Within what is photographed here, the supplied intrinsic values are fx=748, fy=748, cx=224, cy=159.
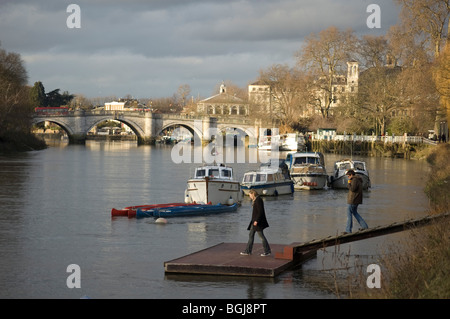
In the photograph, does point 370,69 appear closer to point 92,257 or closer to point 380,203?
point 380,203

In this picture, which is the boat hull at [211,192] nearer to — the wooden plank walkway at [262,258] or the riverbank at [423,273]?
the wooden plank walkway at [262,258]

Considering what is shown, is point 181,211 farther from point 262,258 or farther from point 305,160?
point 305,160

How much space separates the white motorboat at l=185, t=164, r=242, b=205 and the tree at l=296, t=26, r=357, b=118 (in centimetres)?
6731

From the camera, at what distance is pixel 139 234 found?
27750mm

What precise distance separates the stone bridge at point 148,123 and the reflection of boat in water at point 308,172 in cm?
8130

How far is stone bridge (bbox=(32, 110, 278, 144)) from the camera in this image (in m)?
137

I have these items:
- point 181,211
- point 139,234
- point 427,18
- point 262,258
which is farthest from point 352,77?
point 262,258

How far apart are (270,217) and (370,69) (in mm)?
67507

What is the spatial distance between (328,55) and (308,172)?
186 ft

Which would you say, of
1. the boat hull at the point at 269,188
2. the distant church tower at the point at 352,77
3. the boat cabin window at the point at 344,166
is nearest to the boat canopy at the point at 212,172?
the boat hull at the point at 269,188

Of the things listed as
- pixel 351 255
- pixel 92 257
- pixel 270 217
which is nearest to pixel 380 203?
pixel 270 217

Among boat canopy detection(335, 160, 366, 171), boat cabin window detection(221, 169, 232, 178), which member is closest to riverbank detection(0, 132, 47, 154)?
boat canopy detection(335, 160, 366, 171)

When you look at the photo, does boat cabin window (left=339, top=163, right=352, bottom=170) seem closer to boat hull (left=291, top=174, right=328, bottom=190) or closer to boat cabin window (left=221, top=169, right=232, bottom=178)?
boat hull (left=291, top=174, right=328, bottom=190)

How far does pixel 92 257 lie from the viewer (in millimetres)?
23031
